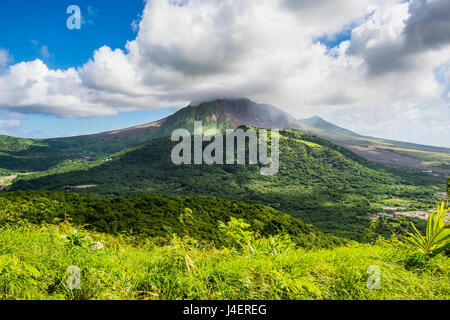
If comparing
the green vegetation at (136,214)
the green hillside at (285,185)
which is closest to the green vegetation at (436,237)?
the green vegetation at (136,214)

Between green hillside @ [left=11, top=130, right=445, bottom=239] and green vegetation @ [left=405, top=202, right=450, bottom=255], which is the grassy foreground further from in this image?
Answer: green hillside @ [left=11, top=130, right=445, bottom=239]

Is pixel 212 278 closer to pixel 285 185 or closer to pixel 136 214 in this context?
pixel 136 214

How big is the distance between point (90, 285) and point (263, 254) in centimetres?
255

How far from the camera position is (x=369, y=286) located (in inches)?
116

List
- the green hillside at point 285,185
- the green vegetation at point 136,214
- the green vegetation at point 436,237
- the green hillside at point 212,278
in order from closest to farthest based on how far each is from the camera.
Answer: the green hillside at point 212,278, the green vegetation at point 436,237, the green vegetation at point 136,214, the green hillside at point 285,185

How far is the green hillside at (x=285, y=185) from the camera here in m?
122

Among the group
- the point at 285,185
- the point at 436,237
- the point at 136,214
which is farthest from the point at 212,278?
the point at 285,185

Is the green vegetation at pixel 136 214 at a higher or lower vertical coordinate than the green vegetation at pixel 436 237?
lower

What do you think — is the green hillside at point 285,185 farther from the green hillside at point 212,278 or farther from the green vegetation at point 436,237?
the green hillside at point 212,278

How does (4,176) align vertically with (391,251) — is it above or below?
below

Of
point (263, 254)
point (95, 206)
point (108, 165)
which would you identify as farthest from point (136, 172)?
point (263, 254)

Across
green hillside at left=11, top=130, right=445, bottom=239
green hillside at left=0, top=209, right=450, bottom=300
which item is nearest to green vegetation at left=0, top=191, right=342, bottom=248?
green hillside at left=0, top=209, right=450, bottom=300

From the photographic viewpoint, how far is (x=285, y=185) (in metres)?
172

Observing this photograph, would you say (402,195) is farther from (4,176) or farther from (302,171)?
(4,176)
